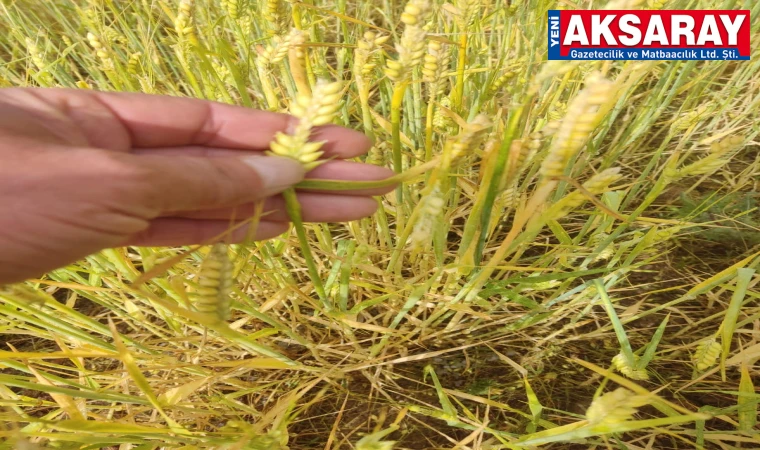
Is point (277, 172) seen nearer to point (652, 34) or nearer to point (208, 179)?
point (208, 179)

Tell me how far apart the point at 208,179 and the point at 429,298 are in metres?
0.48

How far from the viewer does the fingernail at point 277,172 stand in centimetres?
52

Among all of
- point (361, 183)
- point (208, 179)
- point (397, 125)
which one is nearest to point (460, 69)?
point (397, 125)

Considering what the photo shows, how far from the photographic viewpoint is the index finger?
0.65 m

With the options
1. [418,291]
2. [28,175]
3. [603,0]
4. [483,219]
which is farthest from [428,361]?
[603,0]

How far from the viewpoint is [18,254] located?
1.53 feet

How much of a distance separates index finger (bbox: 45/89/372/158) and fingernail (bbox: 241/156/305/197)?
0.12 meters

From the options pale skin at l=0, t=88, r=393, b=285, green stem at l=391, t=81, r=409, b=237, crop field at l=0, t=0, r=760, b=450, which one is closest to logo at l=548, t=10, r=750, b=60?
crop field at l=0, t=0, r=760, b=450

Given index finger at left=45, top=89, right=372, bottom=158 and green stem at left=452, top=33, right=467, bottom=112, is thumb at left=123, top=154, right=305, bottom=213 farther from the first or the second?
green stem at left=452, top=33, right=467, bottom=112

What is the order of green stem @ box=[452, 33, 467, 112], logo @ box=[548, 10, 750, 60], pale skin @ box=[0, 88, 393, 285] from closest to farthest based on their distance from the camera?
pale skin @ box=[0, 88, 393, 285] → green stem @ box=[452, 33, 467, 112] → logo @ box=[548, 10, 750, 60]

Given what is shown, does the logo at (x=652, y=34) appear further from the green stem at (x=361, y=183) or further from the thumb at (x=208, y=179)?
the thumb at (x=208, y=179)

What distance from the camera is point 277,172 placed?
0.52 meters

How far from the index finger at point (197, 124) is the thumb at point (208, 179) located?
5.2 inches

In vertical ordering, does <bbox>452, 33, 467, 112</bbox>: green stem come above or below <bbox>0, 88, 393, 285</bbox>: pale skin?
above
